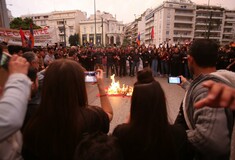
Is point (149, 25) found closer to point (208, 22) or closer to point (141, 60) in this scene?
point (208, 22)

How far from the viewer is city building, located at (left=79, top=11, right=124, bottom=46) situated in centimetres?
10538

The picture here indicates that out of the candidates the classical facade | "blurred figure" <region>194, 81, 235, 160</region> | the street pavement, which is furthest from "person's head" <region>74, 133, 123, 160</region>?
the classical facade

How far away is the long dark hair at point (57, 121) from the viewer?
146 cm

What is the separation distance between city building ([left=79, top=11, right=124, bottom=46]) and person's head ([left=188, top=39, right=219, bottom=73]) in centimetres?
9916

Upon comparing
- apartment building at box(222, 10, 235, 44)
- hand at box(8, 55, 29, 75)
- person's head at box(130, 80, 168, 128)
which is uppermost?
apartment building at box(222, 10, 235, 44)

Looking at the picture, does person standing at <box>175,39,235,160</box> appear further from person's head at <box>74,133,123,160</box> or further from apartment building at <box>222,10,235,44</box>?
apartment building at <box>222,10,235,44</box>

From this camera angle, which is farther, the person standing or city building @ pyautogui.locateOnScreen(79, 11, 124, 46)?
city building @ pyautogui.locateOnScreen(79, 11, 124, 46)

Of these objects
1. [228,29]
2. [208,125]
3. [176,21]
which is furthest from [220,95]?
[228,29]

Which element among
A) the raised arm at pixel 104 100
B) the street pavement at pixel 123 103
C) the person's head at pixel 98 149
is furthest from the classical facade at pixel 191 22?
the person's head at pixel 98 149

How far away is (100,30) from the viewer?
109188mm

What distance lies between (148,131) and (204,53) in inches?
46.0

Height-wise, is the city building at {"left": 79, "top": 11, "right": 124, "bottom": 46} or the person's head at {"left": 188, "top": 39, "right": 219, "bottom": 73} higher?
the city building at {"left": 79, "top": 11, "right": 124, "bottom": 46}

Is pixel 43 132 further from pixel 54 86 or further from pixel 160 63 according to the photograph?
pixel 160 63

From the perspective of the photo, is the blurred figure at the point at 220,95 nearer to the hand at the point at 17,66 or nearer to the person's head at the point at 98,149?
the person's head at the point at 98,149
